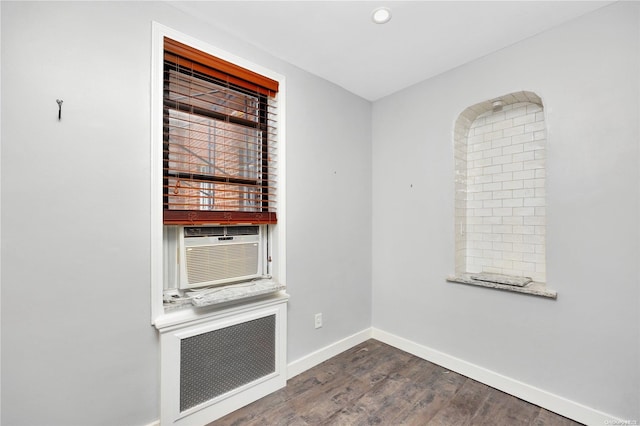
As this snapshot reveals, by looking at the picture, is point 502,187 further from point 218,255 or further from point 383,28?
point 218,255

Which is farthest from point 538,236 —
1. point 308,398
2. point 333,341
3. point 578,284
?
point 308,398

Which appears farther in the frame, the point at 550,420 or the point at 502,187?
the point at 502,187

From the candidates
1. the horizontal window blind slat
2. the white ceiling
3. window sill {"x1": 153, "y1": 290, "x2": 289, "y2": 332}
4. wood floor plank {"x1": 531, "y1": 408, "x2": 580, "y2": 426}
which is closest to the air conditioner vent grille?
window sill {"x1": 153, "y1": 290, "x2": 289, "y2": 332}

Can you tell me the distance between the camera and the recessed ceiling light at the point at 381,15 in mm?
1757

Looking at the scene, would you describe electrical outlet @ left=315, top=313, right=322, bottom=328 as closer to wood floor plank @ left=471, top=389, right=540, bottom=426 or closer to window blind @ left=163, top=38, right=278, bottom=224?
window blind @ left=163, top=38, right=278, bottom=224

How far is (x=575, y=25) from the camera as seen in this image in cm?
183

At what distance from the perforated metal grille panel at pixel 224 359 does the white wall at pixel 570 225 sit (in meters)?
1.47

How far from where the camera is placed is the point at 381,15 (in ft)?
5.90

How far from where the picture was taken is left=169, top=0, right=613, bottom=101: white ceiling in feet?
5.70

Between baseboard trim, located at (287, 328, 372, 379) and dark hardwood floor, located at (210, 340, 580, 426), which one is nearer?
dark hardwood floor, located at (210, 340, 580, 426)

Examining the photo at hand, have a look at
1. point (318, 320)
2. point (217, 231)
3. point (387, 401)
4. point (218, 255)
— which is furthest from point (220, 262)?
point (387, 401)

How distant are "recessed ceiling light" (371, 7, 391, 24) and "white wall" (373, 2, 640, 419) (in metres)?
0.94

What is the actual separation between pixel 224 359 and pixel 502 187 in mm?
2460

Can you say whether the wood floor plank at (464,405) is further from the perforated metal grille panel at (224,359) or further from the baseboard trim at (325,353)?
the perforated metal grille panel at (224,359)
